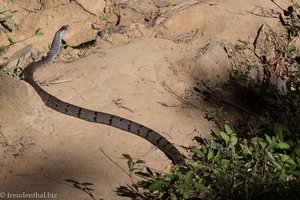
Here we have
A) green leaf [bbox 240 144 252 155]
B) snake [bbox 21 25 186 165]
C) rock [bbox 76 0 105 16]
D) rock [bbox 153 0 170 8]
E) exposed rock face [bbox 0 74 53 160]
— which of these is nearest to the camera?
green leaf [bbox 240 144 252 155]

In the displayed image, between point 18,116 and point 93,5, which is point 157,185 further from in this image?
point 93,5

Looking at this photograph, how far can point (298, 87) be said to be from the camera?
679 centimetres

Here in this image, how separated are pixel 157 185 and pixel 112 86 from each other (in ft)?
7.93

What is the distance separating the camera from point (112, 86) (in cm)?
649

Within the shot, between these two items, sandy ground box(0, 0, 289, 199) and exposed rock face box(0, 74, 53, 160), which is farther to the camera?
exposed rock face box(0, 74, 53, 160)

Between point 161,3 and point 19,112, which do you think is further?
point 161,3

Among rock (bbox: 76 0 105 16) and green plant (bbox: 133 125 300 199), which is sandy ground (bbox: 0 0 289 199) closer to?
rock (bbox: 76 0 105 16)

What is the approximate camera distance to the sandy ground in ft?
16.9

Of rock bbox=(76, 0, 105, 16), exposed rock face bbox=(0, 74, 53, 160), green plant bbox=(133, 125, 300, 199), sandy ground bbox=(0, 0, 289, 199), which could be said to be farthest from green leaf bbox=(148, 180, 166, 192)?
rock bbox=(76, 0, 105, 16)

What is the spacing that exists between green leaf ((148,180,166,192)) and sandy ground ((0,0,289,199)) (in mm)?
514

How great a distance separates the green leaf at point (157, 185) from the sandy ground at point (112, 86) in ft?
1.69

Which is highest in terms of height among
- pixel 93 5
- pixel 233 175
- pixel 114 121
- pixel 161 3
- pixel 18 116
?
pixel 93 5

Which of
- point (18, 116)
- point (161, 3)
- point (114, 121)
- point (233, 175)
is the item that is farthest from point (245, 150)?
point (161, 3)

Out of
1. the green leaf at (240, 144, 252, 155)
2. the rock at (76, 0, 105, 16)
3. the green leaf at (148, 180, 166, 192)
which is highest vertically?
the rock at (76, 0, 105, 16)
